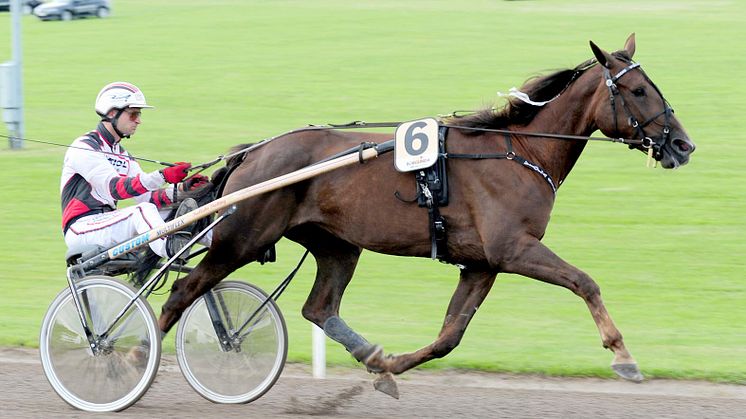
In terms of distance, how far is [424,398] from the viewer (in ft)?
20.1

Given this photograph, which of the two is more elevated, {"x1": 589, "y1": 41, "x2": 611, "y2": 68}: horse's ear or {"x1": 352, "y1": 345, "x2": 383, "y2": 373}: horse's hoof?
{"x1": 589, "y1": 41, "x2": 611, "y2": 68}: horse's ear

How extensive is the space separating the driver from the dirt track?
86 cm

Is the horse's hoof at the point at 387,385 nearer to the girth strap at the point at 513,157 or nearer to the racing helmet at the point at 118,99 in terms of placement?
the girth strap at the point at 513,157

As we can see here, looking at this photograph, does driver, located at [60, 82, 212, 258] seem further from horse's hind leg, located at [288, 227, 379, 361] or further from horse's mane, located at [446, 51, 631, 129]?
horse's mane, located at [446, 51, 631, 129]

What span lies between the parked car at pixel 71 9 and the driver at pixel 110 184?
2992 centimetres

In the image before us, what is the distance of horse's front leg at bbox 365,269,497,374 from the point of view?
5863 mm

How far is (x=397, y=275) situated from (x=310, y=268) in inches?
34.4

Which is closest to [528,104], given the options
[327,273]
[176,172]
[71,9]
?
[327,273]

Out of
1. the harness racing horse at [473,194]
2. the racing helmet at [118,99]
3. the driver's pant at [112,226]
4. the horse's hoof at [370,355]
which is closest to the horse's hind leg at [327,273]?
the harness racing horse at [473,194]

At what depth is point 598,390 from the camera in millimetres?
6348

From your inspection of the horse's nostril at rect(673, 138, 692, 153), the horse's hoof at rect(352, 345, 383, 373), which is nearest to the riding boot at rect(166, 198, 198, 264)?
the horse's hoof at rect(352, 345, 383, 373)

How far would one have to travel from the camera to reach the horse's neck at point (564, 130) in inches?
226

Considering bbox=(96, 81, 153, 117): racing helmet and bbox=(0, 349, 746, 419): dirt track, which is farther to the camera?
bbox=(96, 81, 153, 117): racing helmet

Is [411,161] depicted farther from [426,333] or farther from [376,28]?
[376,28]
